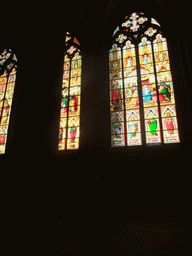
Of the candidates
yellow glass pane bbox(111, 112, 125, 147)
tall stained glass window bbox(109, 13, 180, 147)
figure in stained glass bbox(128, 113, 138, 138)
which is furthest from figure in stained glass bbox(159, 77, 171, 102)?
yellow glass pane bbox(111, 112, 125, 147)

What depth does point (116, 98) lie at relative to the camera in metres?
6.14

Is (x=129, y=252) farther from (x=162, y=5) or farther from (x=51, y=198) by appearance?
(x=162, y=5)

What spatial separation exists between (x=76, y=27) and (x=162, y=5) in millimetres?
3278

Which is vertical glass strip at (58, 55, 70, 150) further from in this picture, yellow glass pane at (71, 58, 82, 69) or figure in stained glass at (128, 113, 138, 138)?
figure in stained glass at (128, 113, 138, 138)

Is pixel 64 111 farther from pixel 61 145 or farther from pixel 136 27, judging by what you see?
pixel 136 27

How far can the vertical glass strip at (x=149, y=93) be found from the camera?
5.43m

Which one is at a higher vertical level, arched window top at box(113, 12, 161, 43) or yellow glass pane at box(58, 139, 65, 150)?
arched window top at box(113, 12, 161, 43)

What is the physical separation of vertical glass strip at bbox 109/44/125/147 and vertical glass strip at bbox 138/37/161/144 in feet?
2.42

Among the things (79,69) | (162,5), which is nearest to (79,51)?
(79,69)

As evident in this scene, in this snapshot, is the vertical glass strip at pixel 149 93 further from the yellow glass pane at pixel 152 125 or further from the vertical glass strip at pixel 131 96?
the vertical glass strip at pixel 131 96

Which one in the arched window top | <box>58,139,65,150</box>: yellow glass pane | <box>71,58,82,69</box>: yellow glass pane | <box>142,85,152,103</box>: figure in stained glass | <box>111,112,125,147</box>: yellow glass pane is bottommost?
<box>58,139,65,150</box>: yellow glass pane

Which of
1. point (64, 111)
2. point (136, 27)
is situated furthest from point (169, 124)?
point (136, 27)

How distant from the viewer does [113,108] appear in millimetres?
6074

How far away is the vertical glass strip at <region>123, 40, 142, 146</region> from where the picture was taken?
5.57 m
